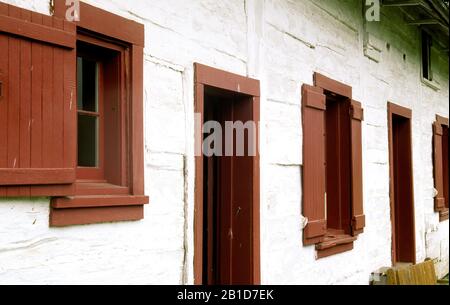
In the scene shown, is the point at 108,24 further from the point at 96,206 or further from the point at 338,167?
the point at 338,167

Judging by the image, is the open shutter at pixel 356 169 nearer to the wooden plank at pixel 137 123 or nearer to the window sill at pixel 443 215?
the wooden plank at pixel 137 123

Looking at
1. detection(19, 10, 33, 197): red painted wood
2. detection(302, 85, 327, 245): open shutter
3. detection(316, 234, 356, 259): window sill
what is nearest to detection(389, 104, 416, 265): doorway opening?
detection(316, 234, 356, 259): window sill

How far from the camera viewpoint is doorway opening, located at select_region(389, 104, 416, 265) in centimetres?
882

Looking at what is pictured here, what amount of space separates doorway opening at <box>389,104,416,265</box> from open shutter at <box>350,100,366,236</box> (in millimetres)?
2136

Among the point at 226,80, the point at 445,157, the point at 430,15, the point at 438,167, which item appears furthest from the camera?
the point at 445,157

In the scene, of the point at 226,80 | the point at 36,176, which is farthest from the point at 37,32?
the point at 226,80

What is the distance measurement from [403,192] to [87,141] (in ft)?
20.8

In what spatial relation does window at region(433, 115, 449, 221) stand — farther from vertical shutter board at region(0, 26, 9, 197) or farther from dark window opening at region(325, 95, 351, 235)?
vertical shutter board at region(0, 26, 9, 197)

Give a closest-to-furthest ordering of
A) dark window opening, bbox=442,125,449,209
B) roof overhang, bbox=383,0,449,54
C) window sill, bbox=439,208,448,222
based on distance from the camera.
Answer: roof overhang, bbox=383,0,449,54 < window sill, bbox=439,208,448,222 < dark window opening, bbox=442,125,449,209

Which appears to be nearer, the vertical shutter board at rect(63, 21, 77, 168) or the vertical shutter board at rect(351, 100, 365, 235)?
the vertical shutter board at rect(63, 21, 77, 168)

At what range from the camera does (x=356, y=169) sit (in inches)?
264

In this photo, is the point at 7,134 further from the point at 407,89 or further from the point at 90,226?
the point at 407,89

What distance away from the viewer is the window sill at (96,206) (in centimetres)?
317
